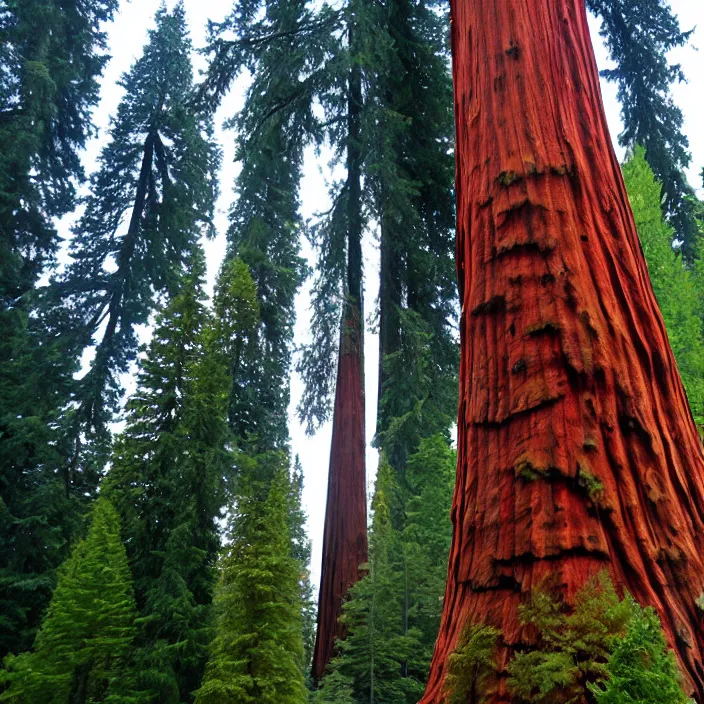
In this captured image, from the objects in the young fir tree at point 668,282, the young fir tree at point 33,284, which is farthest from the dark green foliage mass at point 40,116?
the young fir tree at point 668,282

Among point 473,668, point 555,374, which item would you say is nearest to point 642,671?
point 473,668

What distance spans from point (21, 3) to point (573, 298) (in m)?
18.3

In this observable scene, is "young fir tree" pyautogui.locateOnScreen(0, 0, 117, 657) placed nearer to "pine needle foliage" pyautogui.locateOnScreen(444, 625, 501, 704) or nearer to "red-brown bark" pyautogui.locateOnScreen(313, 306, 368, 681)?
"red-brown bark" pyautogui.locateOnScreen(313, 306, 368, 681)

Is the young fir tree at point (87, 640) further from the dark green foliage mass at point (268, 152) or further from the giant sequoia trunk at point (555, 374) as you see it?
the dark green foliage mass at point (268, 152)

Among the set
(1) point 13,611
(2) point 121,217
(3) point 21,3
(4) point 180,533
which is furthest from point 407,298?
(3) point 21,3

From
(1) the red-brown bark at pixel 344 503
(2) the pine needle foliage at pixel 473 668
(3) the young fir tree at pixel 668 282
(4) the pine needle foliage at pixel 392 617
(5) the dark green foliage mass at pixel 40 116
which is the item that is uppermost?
(5) the dark green foliage mass at pixel 40 116

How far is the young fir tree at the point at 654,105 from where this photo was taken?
711 inches

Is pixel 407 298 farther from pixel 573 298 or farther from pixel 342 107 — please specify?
pixel 573 298

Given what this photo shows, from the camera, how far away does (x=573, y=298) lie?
2504 mm

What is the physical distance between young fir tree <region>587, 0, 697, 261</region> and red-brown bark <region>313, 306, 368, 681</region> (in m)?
12.1

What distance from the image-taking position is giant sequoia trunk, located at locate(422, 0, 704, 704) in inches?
83.9

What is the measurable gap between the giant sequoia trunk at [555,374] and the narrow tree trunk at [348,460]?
7.44 m

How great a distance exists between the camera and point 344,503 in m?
10.5

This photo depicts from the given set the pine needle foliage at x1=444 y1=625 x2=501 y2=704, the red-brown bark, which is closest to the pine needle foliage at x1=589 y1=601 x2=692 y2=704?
the pine needle foliage at x1=444 y1=625 x2=501 y2=704
